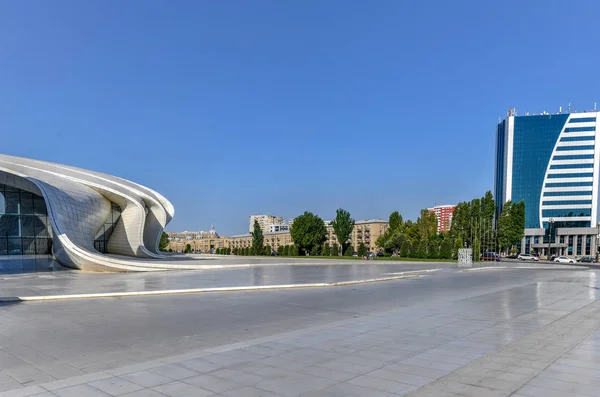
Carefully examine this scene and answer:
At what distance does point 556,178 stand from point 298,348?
87.6 meters

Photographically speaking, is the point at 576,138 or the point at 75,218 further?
the point at 576,138

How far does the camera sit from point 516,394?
13.0 ft

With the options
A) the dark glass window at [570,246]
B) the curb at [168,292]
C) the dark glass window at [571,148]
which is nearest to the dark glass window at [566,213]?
the dark glass window at [570,246]

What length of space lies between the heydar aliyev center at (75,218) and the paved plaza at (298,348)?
1250 cm

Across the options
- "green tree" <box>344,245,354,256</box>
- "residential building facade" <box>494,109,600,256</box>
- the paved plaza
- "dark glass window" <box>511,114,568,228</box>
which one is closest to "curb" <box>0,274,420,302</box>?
the paved plaza

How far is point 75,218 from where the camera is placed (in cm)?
2408

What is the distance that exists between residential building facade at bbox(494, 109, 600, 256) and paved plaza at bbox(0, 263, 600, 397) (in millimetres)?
76218

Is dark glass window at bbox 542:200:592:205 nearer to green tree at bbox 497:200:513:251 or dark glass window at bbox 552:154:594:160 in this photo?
dark glass window at bbox 552:154:594:160

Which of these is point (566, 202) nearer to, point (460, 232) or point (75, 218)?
point (460, 232)

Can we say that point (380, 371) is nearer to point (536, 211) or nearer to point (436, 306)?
point (436, 306)

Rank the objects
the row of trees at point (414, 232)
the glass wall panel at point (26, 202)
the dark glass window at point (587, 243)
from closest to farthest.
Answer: the glass wall panel at point (26, 202) → the row of trees at point (414, 232) → the dark glass window at point (587, 243)

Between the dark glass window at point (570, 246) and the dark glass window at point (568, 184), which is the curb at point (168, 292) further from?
the dark glass window at point (568, 184)

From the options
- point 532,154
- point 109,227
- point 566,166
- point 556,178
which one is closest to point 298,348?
point 109,227

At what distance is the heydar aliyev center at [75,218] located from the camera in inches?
866
